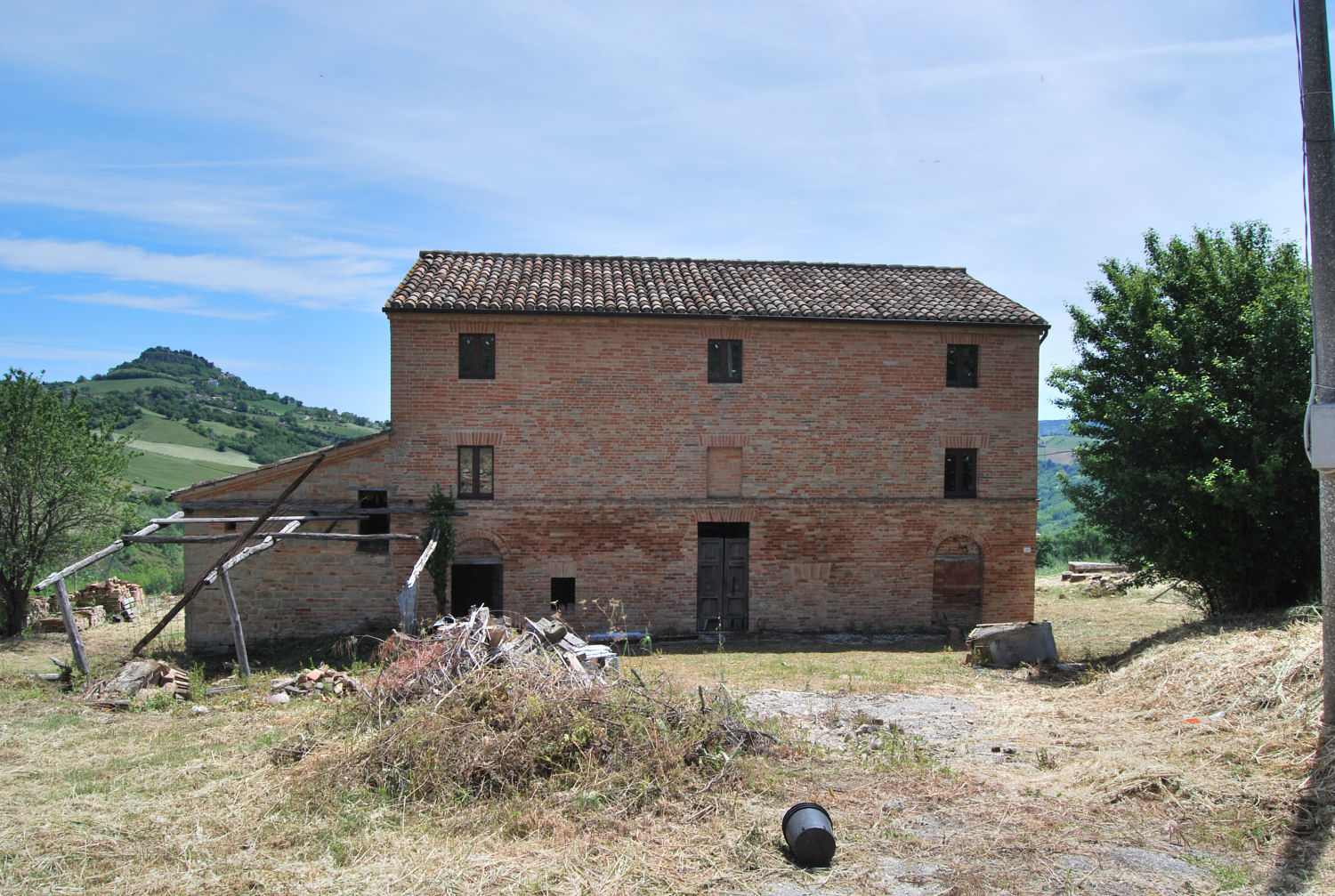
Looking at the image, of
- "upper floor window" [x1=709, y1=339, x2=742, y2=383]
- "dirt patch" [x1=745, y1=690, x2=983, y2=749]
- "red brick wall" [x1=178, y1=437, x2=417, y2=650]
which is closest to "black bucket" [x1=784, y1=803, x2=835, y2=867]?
"dirt patch" [x1=745, y1=690, x2=983, y2=749]

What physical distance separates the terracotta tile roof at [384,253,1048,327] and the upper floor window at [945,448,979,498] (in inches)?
114

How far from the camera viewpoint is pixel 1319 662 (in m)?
9.04

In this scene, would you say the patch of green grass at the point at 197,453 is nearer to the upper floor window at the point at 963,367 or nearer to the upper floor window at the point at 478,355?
Answer: the upper floor window at the point at 478,355

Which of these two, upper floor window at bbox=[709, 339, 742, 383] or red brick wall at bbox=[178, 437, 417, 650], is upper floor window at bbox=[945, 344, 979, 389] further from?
red brick wall at bbox=[178, 437, 417, 650]

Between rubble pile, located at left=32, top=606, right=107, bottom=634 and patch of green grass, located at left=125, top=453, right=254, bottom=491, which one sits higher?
patch of green grass, located at left=125, top=453, right=254, bottom=491

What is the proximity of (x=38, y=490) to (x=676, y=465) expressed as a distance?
51.4 feet

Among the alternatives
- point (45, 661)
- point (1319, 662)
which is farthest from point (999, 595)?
point (45, 661)

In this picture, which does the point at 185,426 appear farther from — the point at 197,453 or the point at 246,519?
the point at 246,519

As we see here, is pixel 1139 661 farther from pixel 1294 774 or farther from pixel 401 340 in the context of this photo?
pixel 401 340

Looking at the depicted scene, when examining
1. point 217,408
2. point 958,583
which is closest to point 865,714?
→ point 958,583

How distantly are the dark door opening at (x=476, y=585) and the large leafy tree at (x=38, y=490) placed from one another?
10897 millimetres

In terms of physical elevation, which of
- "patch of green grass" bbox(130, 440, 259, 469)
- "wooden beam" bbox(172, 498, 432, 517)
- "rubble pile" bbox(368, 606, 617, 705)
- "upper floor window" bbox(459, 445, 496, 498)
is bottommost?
"rubble pile" bbox(368, 606, 617, 705)

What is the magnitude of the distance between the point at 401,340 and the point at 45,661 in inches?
359

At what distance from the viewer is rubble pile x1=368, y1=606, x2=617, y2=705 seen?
9094mm
